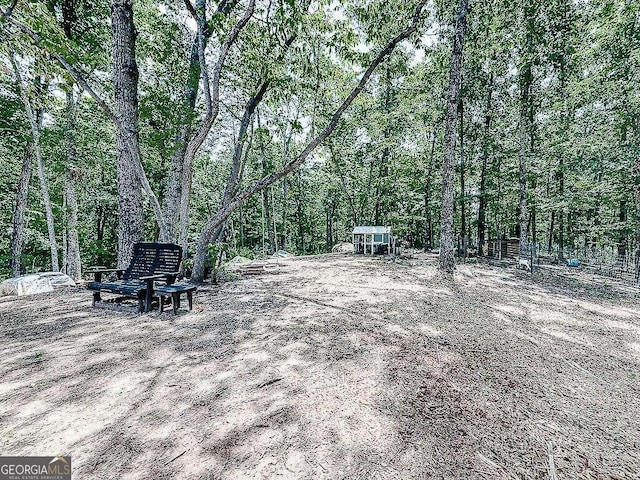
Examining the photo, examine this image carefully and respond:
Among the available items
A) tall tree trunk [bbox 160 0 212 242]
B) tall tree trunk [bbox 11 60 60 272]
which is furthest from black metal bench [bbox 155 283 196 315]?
tall tree trunk [bbox 11 60 60 272]

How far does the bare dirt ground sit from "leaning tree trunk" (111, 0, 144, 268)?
1941 millimetres

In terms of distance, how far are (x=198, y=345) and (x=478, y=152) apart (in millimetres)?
18919

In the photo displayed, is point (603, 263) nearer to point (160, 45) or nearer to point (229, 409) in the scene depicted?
point (229, 409)

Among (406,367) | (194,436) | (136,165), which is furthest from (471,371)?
(136,165)

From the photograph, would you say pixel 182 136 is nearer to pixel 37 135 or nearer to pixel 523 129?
pixel 37 135

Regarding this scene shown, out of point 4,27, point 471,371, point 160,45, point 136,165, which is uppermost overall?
point 160,45

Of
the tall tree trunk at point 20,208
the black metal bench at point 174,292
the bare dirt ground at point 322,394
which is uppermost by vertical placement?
the tall tree trunk at point 20,208

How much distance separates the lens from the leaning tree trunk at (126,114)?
6.20 m

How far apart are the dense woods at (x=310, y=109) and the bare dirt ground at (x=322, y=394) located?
11.4 ft

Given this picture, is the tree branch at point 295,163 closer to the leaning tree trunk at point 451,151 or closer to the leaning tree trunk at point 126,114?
the leaning tree trunk at point 126,114

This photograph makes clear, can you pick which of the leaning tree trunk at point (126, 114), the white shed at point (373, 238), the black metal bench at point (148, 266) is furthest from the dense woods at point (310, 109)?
the white shed at point (373, 238)

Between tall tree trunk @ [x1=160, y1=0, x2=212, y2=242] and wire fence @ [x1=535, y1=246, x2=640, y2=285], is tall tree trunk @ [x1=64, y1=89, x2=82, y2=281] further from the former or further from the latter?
wire fence @ [x1=535, y1=246, x2=640, y2=285]

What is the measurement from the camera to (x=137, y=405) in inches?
95.1

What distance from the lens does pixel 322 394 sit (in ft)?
8.50
